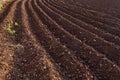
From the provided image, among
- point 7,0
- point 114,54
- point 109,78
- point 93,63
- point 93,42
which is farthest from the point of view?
point 7,0

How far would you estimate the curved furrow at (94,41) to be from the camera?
12.7 metres

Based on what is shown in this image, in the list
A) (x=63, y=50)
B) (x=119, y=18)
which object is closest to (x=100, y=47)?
(x=63, y=50)

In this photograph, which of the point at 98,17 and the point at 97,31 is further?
the point at 98,17

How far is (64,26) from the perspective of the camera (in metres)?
16.8

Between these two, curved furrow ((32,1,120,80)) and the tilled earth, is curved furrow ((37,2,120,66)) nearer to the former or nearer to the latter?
the tilled earth

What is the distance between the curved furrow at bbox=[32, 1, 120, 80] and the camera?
11038 millimetres

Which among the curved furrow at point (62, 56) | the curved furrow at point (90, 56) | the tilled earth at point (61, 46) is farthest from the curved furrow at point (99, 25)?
the curved furrow at point (62, 56)

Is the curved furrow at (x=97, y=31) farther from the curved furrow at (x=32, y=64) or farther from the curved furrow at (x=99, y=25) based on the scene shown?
the curved furrow at (x=32, y=64)

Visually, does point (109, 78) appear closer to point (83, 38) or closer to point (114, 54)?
point (114, 54)

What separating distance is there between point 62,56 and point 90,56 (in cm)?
114

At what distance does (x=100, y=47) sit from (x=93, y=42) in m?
0.70

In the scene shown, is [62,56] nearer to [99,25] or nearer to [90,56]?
[90,56]

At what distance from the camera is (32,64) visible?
11.7m

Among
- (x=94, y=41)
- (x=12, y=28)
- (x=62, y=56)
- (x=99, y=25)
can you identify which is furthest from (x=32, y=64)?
(x=99, y=25)
